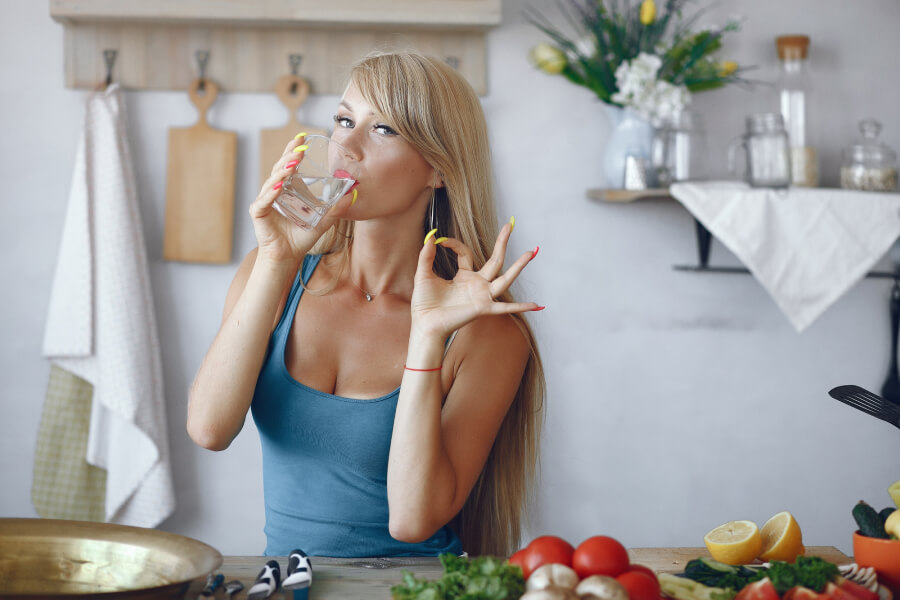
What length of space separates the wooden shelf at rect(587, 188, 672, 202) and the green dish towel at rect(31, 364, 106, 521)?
1322 millimetres

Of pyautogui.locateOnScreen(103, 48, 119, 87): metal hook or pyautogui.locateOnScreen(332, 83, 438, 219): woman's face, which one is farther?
pyautogui.locateOnScreen(103, 48, 119, 87): metal hook

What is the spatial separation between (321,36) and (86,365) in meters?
0.97

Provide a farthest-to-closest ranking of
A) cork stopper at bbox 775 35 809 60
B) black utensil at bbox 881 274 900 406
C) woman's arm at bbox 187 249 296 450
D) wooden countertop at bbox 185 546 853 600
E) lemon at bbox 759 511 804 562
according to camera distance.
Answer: black utensil at bbox 881 274 900 406 → cork stopper at bbox 775 35 809 60 → woman's arm at bbox 187 249 296 450 → lemon at bbox 759 511 804 562 → wooden countertop at bbox 185 546 853 600

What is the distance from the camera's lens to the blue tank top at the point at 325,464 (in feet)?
3.93

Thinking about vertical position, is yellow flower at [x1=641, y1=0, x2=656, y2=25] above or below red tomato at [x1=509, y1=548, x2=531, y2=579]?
above

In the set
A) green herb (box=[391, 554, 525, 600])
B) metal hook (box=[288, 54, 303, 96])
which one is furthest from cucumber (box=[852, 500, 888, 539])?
metal hook (box=[288, 54, 303, 96])

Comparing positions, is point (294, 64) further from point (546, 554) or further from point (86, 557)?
point (546, 554)

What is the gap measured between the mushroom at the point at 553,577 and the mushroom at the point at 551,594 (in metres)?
0.01

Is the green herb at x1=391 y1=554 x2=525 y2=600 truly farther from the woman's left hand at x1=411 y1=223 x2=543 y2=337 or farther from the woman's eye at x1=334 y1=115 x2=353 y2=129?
the woman's eye at x1=334 y1=115 x2=353 y2=129

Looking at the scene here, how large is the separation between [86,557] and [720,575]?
64 cm

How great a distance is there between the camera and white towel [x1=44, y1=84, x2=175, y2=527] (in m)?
1.96

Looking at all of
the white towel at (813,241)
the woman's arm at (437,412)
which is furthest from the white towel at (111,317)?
the white towel at (813,241)

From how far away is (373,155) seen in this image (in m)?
1.18

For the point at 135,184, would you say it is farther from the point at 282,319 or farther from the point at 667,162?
the point at 667,162
